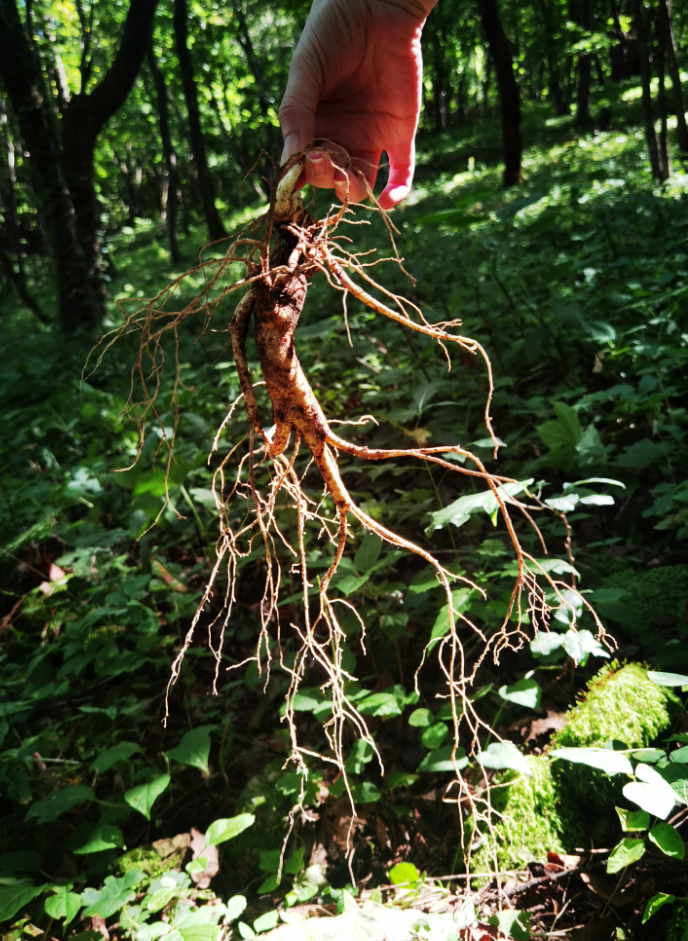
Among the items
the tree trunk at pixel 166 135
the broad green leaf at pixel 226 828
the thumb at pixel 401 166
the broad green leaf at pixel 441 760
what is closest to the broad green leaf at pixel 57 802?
the broad green leaf at pixel 226 828

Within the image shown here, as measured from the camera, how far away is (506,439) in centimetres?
256

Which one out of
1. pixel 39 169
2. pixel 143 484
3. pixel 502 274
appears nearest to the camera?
pixel 143 484

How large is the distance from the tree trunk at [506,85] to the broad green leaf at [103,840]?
32.2 ft

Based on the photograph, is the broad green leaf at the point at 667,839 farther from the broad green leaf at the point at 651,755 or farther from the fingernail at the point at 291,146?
the fingernail at the point at 291,146

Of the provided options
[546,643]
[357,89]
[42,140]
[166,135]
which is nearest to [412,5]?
[357,89]

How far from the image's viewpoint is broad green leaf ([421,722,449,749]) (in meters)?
1.51

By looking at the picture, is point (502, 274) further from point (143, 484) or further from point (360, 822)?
point (360, 822)

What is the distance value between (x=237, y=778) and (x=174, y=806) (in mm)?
230

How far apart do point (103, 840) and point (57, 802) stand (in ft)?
0.71

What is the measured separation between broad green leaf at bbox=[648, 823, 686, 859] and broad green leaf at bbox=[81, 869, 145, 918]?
1264 mm

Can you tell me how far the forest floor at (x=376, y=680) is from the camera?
1.38 meters

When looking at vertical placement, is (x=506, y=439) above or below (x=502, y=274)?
below

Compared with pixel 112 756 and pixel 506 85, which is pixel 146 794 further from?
pixel 506 85

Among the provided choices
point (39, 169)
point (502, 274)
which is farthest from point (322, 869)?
point (39, 169)
